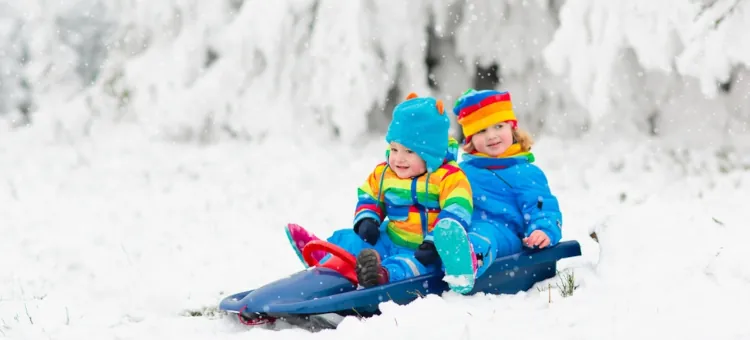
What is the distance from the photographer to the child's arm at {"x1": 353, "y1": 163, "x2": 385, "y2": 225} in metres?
3.87

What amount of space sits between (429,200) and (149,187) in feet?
13.4

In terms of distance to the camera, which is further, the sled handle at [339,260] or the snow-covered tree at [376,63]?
the snow-covered tree at [376,63]

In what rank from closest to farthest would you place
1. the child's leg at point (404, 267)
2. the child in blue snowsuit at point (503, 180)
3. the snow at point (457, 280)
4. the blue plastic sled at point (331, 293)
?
the blue plastic sled at point (331, 293) → the snow at point (457, 280) → the child's leg at point (404, 267) → the child in blue snowsuit at point (503, 180)

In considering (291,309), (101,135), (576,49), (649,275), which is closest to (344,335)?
(291,309)

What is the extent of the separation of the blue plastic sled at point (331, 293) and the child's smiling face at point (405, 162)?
556mm

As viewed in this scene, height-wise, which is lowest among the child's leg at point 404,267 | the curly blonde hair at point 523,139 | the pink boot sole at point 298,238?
the child's leg at point 404,267

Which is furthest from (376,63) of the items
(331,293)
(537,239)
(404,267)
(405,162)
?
(331,293)

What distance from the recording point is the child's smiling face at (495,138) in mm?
4086

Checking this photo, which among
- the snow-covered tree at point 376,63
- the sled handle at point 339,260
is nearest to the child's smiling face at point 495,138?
the sled handle at point 339,260

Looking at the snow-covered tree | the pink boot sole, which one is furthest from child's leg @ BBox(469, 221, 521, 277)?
the snow-covered tree

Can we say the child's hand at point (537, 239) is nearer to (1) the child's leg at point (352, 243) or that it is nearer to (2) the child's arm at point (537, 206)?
(2) the child's arm at point (537, 206)

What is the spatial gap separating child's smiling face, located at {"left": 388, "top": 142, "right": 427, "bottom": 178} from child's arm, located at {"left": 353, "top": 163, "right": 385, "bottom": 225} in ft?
0.47

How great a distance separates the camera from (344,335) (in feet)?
9.80

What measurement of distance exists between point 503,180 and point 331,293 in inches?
47.5
